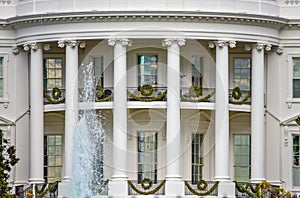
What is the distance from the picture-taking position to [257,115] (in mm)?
68000

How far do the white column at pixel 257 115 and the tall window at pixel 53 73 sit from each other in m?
8.82

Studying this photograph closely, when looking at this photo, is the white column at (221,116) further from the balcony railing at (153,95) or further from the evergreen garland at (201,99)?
the balcony railing at (153,95)

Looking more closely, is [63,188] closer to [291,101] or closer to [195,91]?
[195,91]

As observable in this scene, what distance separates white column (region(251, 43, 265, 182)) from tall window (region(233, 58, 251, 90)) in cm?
194

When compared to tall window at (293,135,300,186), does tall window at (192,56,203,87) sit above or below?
above

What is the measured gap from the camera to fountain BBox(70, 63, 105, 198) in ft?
204

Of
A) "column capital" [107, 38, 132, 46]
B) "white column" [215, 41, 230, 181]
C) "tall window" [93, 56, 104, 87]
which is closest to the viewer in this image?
"column capital" [107, 38, 132, 46]

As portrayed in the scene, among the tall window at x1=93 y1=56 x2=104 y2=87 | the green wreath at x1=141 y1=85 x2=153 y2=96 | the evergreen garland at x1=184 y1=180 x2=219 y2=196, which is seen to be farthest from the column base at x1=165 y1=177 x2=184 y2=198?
the tall window at x1=93 y1=56 x2=104 y2=87

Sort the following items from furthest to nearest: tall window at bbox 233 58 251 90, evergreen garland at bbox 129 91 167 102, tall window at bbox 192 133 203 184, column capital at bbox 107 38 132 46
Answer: tall window at bbox 233 58 251 90, tall window at bbox 192 133 203 184, evergreen garland at bbox 129 91 167 102, column capital at bbox 107 38 132 46

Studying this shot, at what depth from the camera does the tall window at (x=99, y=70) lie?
224ft

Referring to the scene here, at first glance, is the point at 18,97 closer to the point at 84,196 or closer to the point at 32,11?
the point at 32,11

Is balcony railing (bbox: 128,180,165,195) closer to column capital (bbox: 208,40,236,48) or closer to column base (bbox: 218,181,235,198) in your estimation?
column base (bbox: 218,181,235,198)

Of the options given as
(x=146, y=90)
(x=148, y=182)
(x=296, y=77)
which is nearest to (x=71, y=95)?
(x=146, y=90)

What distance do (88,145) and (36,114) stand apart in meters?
4.01
